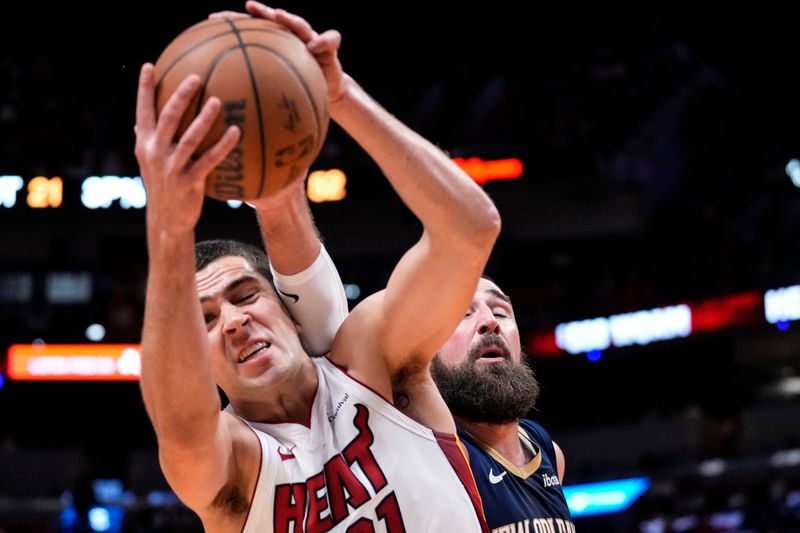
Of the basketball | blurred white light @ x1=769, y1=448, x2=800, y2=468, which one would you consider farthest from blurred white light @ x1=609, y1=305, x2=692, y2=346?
the basketball

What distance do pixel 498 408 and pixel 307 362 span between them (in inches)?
37.5

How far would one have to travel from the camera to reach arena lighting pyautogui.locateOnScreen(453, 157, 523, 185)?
12320 millimetres

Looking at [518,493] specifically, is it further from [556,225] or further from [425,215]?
[556,225]

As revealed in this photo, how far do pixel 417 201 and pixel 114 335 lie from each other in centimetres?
1113

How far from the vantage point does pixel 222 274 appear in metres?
2.69

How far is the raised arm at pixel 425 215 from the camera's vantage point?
7.64ft

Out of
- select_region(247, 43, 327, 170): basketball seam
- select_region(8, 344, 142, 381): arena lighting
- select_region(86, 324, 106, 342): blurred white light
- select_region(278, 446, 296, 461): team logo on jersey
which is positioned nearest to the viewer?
select_region(247, 43, 327, 170): basketball seam

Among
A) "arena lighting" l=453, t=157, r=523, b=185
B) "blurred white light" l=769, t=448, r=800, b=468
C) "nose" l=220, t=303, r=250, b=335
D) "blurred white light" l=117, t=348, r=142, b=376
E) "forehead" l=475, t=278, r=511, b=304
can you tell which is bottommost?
"blurred white light" l=117, t=348, r=142, b=376

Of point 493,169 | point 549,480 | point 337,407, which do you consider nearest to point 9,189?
point 493,169

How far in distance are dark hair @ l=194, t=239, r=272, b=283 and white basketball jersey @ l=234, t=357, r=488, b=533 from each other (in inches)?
16.8

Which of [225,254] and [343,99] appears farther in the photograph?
[225,254]

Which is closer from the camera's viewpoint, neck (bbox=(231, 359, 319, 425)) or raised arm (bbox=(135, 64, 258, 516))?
raised arm (bbox=(135, 64, 258, 516))

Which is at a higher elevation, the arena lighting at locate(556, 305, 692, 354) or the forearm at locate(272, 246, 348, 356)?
the forearm at locate(272, 246, 348, 356)

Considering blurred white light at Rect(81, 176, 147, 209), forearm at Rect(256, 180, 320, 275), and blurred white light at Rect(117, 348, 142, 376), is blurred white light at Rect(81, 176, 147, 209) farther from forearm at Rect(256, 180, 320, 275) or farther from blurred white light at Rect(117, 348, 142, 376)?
forearm at Rect(256, 180, 320, 275)
